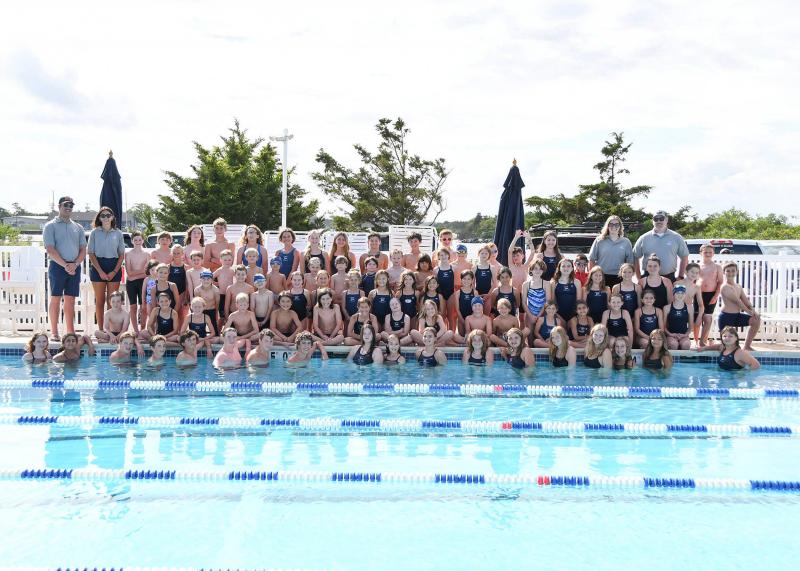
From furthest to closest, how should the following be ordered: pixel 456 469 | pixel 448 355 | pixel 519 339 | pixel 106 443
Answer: pixel 448 355 → pixel 519 339 → pixel 106 443 → pixel 456 469

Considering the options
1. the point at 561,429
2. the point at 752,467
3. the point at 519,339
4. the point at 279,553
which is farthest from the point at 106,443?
the point at 752,467

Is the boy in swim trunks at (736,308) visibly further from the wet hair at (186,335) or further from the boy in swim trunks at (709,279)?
the wet hair at (186,335)

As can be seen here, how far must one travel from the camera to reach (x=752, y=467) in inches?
215

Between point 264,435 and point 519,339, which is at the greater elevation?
point 519,339

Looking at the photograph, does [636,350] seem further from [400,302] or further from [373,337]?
[373,337]

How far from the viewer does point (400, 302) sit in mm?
8805

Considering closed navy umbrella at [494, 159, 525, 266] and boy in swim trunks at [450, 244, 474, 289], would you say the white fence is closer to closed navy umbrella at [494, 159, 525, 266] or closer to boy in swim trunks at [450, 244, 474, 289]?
closed navy umbrella at [494, 159, 525, 266]

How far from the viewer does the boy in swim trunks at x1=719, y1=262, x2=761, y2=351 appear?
8.81m

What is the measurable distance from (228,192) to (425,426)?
26.1m

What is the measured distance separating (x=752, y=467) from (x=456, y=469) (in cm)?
220

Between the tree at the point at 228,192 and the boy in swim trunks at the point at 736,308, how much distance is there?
24579mm

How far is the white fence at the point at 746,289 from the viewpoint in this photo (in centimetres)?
987

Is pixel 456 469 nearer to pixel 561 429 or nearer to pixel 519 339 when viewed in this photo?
pixel 561 429

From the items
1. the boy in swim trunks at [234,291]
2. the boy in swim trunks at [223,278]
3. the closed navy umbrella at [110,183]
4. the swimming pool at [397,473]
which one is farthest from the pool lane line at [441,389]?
the closed navy umbrella at [110,183]
